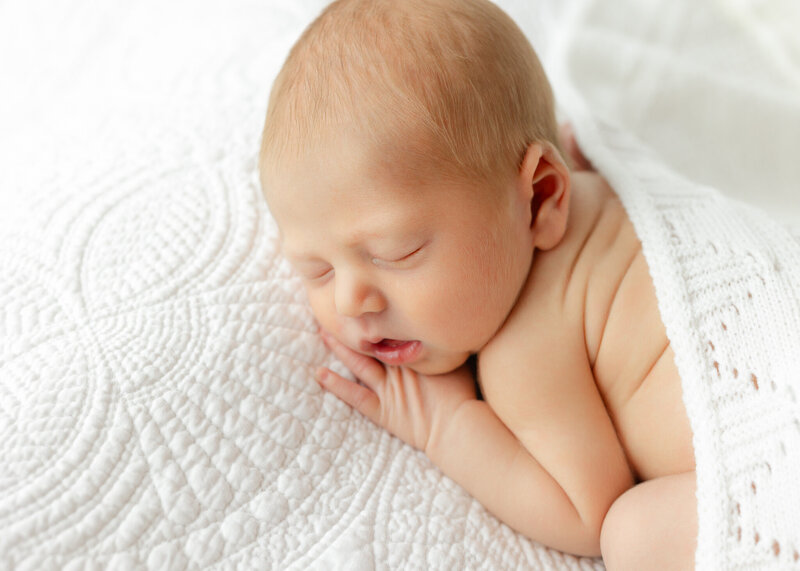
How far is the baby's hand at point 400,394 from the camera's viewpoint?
3.47 ft

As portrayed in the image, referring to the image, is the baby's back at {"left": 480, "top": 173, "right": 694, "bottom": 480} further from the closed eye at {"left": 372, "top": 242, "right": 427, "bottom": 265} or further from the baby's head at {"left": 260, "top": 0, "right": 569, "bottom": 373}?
the closed eye at {"left": 372, "top": 242, "right": 427, "bottom": 265}

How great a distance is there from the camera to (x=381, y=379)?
1.10 meters

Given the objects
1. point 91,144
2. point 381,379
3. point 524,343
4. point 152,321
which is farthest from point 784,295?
point 91,144

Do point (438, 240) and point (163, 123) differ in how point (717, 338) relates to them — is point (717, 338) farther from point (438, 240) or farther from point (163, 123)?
point (163, 123)

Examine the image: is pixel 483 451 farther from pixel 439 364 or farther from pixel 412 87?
pixel 412 87

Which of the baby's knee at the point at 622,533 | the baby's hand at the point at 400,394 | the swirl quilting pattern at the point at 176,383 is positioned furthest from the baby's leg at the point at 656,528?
the baby's hand at the point at 400,394

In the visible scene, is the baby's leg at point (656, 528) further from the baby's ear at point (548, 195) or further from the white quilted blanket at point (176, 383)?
the baby's ear at point (548, 195)

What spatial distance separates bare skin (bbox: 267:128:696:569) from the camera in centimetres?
97

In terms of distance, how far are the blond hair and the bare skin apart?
0.19ft

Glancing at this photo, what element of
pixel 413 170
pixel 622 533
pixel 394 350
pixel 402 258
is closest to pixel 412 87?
pixel 413 170

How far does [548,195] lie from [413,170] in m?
0.23

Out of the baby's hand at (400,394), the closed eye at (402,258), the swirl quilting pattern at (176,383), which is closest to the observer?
the swirl quilting pattern at (176,383)

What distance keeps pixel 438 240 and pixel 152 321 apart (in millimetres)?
380

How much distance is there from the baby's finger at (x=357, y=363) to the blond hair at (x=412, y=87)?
0.91ft
